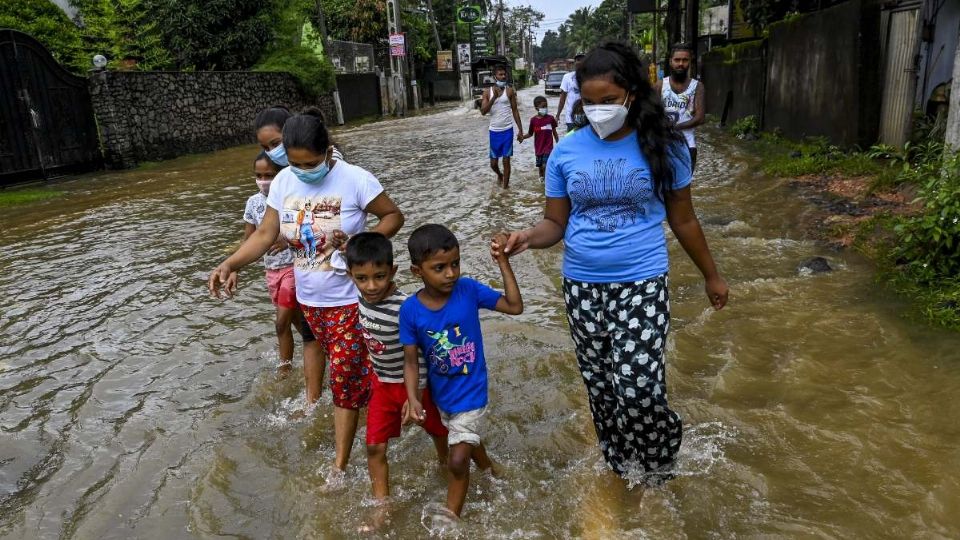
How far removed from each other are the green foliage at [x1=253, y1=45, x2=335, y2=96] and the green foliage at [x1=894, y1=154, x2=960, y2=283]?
23.0 metres

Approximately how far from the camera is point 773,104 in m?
13.8

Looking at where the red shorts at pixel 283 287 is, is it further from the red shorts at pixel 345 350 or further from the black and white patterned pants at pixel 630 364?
the black and white patterned pants at pixel 630 364

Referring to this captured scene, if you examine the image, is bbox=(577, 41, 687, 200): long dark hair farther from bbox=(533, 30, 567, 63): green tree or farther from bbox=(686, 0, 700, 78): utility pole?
bbox=(533, 30, 567, 63): green tree

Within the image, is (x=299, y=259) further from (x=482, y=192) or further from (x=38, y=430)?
(x=482, y=192)

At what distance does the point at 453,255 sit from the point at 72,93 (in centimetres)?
1579

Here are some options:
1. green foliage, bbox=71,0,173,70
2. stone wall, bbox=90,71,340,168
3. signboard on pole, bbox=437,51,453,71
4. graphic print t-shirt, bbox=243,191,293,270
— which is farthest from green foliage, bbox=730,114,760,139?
signboard on pole, bbox=437,51,453,71

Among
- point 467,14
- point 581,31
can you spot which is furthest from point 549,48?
point 467,14

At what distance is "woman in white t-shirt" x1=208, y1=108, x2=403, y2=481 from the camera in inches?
134

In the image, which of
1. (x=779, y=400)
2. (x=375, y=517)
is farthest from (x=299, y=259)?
(x=779, y=400)

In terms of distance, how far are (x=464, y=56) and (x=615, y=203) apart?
4793 cm

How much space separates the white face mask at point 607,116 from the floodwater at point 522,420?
1.70m

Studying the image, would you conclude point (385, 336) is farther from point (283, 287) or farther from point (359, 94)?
point (359, 94)

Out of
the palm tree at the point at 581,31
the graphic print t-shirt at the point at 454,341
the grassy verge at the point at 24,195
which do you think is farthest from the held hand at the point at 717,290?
the palm tree at the point at 581,31

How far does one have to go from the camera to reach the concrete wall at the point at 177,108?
1652 cm
